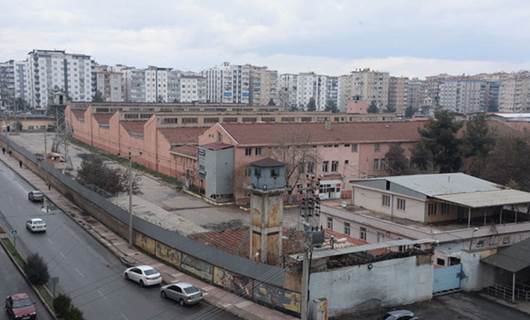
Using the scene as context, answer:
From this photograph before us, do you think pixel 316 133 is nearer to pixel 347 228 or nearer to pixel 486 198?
pixel 347 228

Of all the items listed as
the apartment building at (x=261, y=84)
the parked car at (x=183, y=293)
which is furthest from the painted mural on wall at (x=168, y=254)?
the apartment building at (x=261, y=84)

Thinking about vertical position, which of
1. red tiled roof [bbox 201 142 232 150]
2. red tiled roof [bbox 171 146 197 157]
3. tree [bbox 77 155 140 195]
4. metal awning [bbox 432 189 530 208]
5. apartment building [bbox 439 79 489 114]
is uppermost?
apartment building [bbox 439 79 489 114]

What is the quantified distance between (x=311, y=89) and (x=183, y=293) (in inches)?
6089

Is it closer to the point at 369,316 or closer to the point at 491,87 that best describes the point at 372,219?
the point at 369,316

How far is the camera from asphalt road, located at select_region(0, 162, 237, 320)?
19562 millimetres

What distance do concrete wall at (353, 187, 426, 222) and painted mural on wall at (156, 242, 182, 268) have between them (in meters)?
11.0

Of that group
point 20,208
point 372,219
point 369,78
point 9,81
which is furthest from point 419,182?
point 9,81

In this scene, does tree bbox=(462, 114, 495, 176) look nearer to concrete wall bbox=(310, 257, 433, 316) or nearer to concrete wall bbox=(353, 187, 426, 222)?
concrete wall bbox=(353, 187, 426, 222)

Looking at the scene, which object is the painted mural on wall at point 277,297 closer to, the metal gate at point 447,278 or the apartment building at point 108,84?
the metal gate at point 447,278

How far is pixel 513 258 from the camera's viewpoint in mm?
21984

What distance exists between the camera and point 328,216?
97.0ft

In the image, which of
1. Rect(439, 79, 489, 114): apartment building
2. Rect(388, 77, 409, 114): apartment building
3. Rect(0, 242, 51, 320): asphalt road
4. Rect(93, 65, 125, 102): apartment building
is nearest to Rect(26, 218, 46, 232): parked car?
Rect(0, 242, 51, 320): asphalt road

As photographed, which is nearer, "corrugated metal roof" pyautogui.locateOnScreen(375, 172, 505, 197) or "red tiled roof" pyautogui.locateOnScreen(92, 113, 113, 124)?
"corrugated metal roof" pyautogui.locateOnScreen(375, 172, 505, 197)

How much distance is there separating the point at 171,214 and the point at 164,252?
10.3 m
